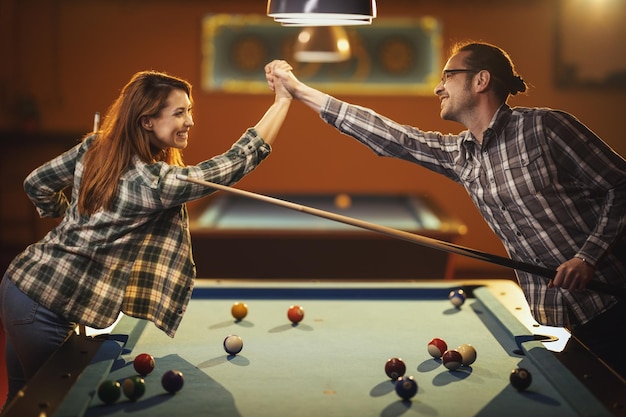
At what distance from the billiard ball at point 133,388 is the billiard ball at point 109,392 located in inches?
1.1

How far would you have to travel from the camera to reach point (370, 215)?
577 cm

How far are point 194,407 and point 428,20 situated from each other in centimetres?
634

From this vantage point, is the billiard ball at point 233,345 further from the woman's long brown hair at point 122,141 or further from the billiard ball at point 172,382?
the woman's long brown hair at point 122,141

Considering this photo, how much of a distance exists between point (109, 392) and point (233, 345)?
578mm

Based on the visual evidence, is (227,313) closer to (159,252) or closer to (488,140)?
(159,252)

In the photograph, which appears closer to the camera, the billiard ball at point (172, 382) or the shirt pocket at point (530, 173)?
the billiard ball at point (172, 382)

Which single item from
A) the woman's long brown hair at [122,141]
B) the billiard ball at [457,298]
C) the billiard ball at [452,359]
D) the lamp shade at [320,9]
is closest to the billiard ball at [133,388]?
the woman's long brown hair at [122,141]

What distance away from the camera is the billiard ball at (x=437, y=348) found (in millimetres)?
2568

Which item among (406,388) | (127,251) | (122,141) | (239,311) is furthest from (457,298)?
(122,141)

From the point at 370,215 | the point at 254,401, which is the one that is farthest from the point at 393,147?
the point at 370,215

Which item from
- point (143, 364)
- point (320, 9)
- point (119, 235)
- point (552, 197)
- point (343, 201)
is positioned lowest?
point (343, 201)

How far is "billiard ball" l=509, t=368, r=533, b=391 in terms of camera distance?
2.22 meters

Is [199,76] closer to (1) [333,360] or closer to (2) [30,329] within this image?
(2) [30,329]

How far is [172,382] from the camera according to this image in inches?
86.4
